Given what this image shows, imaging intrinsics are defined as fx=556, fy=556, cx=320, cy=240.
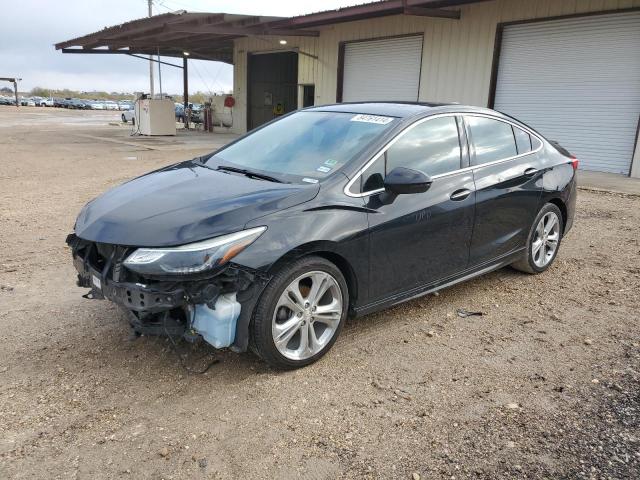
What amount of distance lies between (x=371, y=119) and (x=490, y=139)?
119 centimetres

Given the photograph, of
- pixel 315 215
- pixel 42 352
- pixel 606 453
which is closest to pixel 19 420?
pixel 42 352

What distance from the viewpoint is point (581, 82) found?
1270cm

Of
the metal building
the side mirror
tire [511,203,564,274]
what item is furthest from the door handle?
the metal building

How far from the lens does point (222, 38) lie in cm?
2469

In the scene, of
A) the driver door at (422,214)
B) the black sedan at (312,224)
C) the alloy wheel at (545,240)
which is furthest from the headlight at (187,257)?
the alloy wheel at (545,240)

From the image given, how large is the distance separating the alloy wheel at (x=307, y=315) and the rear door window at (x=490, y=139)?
1790 millimetres

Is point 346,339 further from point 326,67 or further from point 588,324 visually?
point 326,67

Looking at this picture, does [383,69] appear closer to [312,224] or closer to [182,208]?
[312,224]

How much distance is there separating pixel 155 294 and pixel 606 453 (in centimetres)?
246

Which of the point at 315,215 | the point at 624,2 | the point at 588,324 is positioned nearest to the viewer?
the point at 315,215

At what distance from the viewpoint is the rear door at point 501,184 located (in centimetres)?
449

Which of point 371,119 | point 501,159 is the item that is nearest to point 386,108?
point 371,119

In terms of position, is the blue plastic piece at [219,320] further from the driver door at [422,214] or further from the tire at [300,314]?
the driver door at [422,214]

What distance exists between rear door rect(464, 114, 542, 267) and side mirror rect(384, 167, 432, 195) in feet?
3.09
